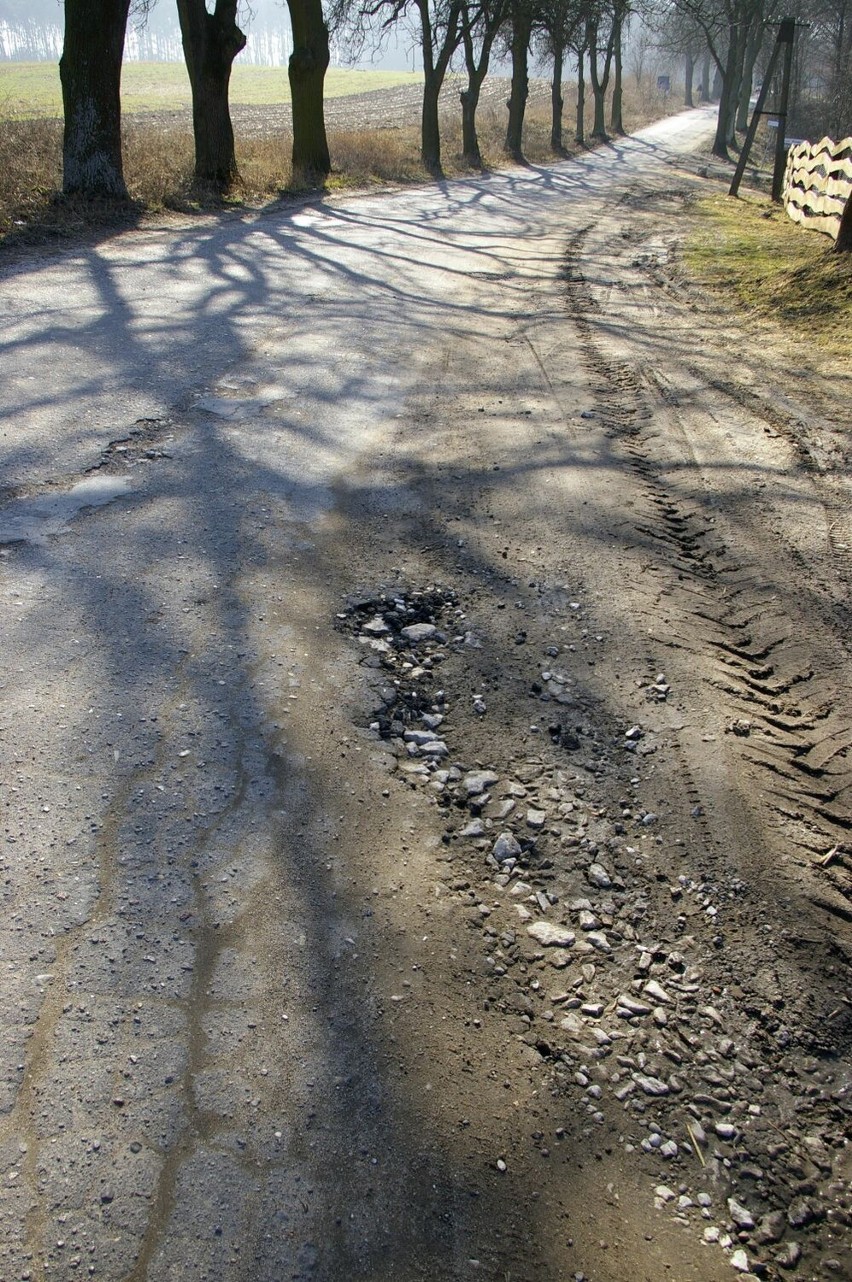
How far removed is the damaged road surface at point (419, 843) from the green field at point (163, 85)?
37.9 m

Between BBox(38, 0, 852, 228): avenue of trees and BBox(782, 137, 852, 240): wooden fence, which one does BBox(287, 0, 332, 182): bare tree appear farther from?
BBox(782, 137, 852, 240): wooden fence

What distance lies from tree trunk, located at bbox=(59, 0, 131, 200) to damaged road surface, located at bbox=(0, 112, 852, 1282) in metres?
7.79

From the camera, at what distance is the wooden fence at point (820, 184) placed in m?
13.3

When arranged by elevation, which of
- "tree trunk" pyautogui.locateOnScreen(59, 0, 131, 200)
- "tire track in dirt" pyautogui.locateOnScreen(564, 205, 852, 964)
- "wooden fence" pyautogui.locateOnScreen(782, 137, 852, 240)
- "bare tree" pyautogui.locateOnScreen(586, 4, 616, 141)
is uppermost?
"bare tree" pyautogui.locateOnScreen(586, 4, 616, 141)

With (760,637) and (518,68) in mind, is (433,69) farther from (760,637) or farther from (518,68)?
(760,637)

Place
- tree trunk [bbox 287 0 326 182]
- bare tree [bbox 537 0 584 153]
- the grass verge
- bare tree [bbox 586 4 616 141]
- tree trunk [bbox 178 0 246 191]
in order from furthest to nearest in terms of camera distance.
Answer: bare tree [bbox 586 4 616 141] → bare tree [bbox 537 0 584 153] → tree trunk [bbox 287 0 326 182] → tree trunk [bbox 178 0 246 191] → the grass verge

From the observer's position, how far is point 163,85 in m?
67.8

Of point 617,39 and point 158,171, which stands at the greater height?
point 617,39

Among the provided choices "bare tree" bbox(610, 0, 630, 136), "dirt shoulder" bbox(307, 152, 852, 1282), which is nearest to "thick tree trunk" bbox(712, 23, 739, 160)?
"bare tree" bbox(610, 0, 630, 136)

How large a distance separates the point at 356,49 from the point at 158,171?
608 inches

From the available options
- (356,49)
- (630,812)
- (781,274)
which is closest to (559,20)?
(356,49)

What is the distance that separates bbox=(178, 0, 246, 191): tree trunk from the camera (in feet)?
48.1

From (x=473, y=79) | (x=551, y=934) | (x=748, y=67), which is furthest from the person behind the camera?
(x=748, y=67)

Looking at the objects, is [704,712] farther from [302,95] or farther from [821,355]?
[302,95]
